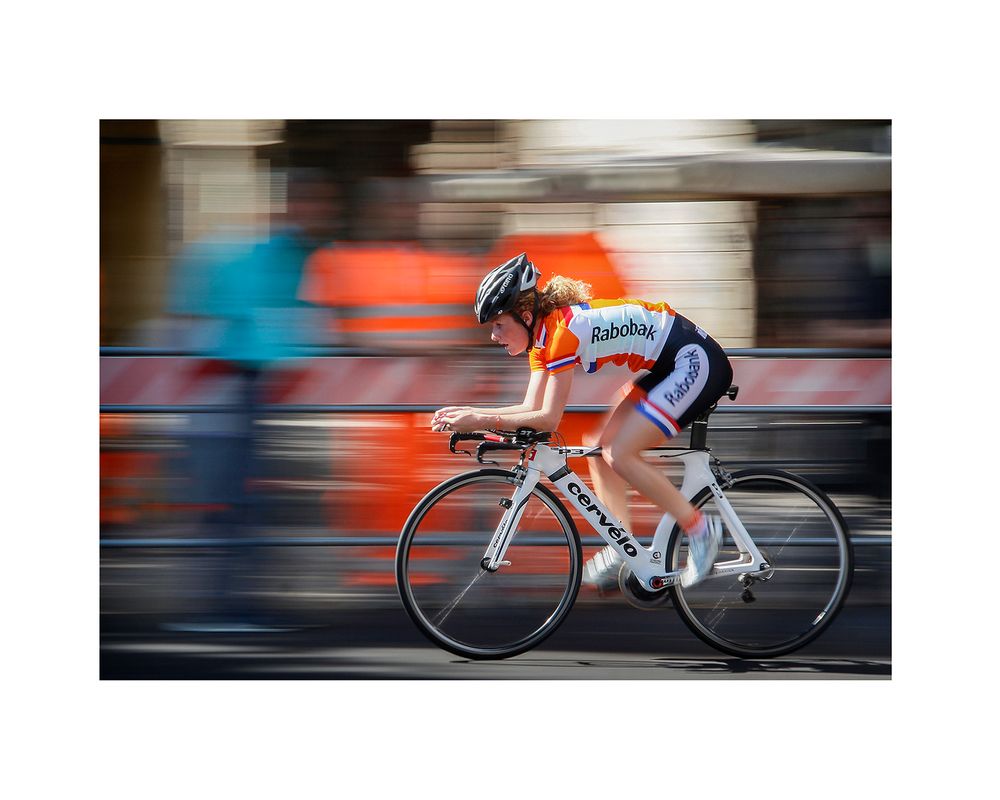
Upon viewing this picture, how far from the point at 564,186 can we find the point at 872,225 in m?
1.57

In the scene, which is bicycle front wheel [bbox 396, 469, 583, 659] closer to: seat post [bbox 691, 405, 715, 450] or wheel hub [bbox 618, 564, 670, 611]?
wheel hub [bbox 618, 564, 670, 611]

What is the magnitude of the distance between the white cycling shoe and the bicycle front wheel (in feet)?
1.73

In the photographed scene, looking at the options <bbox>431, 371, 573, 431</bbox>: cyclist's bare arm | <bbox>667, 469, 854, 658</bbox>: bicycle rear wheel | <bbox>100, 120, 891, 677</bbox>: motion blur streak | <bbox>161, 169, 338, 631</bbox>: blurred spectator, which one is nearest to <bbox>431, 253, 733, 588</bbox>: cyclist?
<bbox>431, 371, 573, 431</bbox>: cyclist's bare arm

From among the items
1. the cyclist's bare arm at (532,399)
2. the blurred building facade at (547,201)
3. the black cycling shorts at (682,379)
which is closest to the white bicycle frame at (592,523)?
the cyclist's bare arm at (532,399)

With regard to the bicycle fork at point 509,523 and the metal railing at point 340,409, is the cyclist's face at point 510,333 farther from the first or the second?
the bicycle fork at point 509,523

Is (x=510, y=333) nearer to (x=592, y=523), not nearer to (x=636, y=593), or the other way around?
(x=592, y=523)

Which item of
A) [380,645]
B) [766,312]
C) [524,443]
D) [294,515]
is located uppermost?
[766,312]

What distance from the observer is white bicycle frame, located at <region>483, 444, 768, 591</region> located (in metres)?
6.11

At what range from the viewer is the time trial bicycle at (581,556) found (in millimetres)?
6117

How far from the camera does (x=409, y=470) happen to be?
21.6ft

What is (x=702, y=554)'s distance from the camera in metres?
6.17

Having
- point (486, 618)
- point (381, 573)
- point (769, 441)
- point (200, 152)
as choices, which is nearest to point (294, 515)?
point (381, 573)

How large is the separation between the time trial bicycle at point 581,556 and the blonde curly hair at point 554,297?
1.92ft

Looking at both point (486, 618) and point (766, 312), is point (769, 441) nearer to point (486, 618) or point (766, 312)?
point (766, 312)
